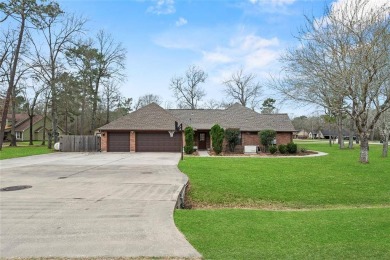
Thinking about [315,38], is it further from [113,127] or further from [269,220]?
[113,127]

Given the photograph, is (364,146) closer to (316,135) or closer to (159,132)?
(159,132)

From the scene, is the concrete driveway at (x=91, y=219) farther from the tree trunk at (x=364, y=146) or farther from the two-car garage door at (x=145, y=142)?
the two-car garage door at (x=145, y=142)

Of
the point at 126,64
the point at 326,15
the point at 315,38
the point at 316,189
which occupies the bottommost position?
the point at 316,189

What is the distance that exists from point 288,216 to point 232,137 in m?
18.2

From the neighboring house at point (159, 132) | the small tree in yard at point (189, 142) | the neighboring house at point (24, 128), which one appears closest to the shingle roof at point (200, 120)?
the neighboring house at point (159, 132)

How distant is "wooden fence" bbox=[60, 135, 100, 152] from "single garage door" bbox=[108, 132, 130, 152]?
1.19 meters

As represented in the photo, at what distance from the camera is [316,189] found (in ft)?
30.9

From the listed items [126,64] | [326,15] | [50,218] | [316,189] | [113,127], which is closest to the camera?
[50,218]

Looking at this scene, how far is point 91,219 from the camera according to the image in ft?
18.0

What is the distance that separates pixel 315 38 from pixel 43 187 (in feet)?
43.4

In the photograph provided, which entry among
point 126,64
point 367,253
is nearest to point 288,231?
point 367,253

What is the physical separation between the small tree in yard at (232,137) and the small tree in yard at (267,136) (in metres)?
2.08

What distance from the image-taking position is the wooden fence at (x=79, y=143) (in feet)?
85.6

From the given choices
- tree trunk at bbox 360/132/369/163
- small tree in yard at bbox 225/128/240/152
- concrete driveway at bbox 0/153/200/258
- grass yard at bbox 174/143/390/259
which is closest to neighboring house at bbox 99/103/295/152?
small tree in yard at bbox 225/128/240/152
